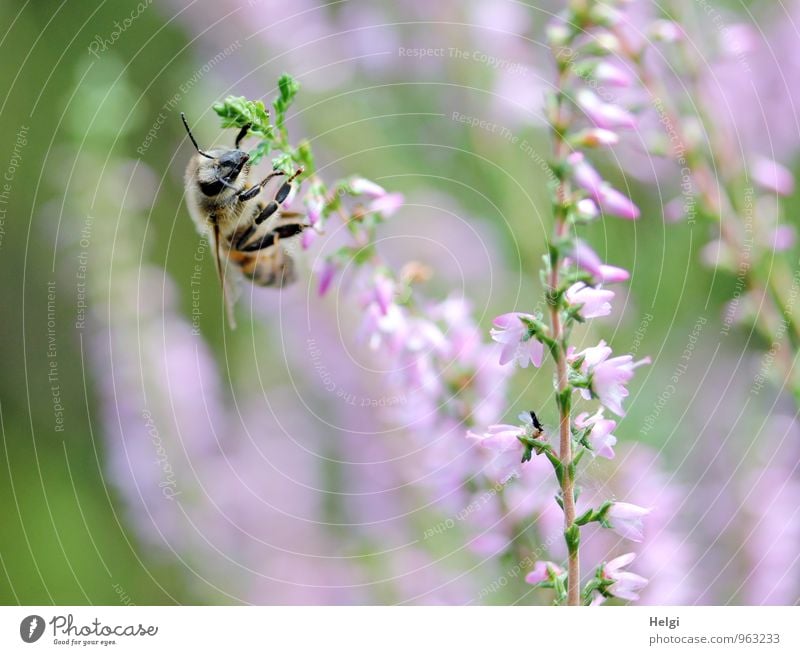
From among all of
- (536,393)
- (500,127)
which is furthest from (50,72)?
(536,393)

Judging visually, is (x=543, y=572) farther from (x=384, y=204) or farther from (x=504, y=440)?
(x=384, y=204)

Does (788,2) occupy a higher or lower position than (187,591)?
higher
